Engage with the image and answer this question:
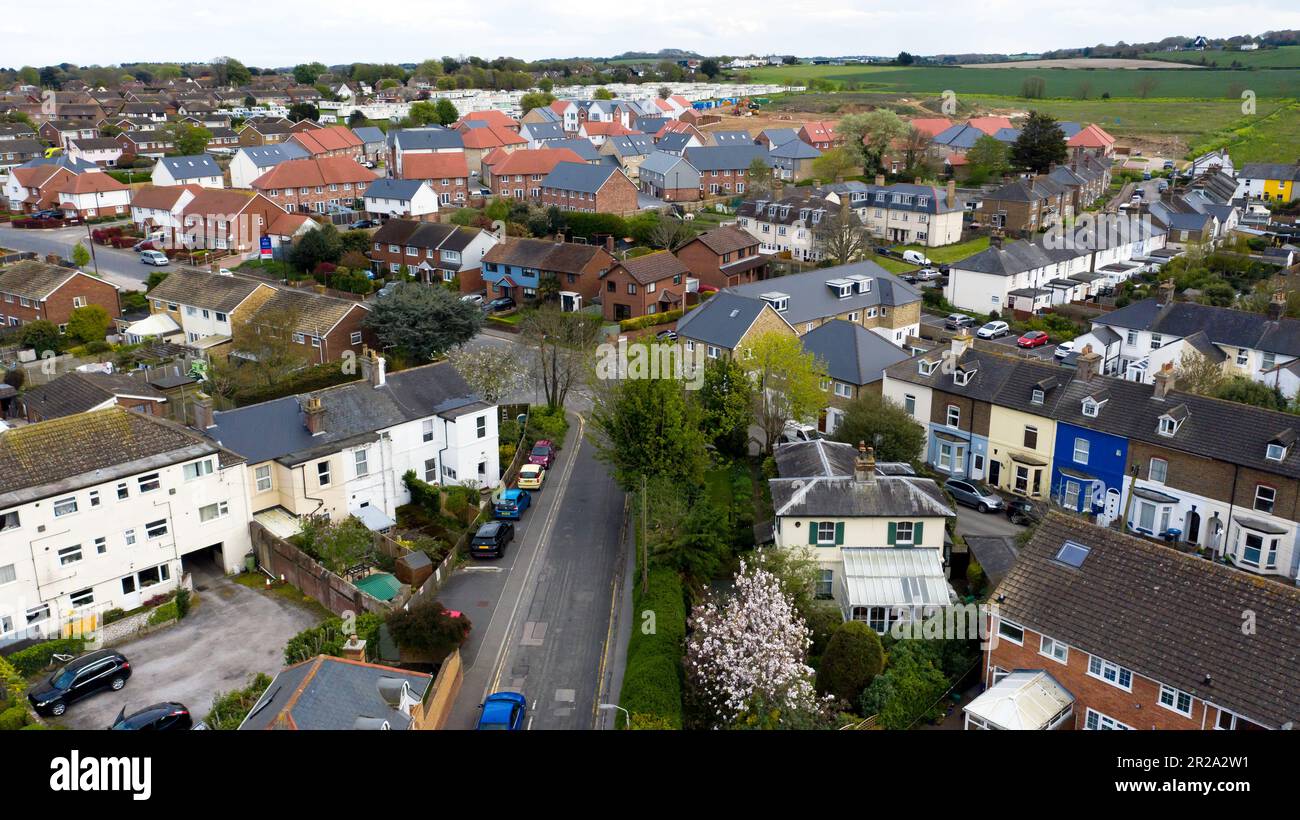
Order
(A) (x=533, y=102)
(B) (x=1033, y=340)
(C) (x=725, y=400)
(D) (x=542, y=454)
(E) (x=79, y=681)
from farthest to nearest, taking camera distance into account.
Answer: (A) (x=533, y=102)
(B) (x=1033, y=340)
(D) (x=542, y=454)
(C) (x=725, y=400)
(E) (x=79, y=681)

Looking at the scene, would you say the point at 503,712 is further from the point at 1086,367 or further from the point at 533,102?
the point at 533,102

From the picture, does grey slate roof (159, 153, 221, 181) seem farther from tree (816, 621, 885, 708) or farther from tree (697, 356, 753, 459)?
tree (816, 621, 885, 708)

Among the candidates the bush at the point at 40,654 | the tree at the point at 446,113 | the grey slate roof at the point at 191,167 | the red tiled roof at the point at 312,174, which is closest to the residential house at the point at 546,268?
the red tiled roof at the point at 312,174

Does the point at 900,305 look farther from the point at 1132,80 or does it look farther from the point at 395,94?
the point at 1132,80

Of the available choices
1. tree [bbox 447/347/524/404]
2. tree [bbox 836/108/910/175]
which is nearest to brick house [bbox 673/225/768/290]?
tree [bbox 447/347/524/404]

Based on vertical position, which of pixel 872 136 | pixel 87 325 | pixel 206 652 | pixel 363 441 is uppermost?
pixel 872 136

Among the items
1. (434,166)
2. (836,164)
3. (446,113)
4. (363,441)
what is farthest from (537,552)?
(446,113)

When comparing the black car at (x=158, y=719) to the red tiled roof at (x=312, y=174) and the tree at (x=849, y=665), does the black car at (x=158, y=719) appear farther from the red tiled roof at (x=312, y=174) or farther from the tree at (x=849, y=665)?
the red tiled roof at (x=312, y=174)
